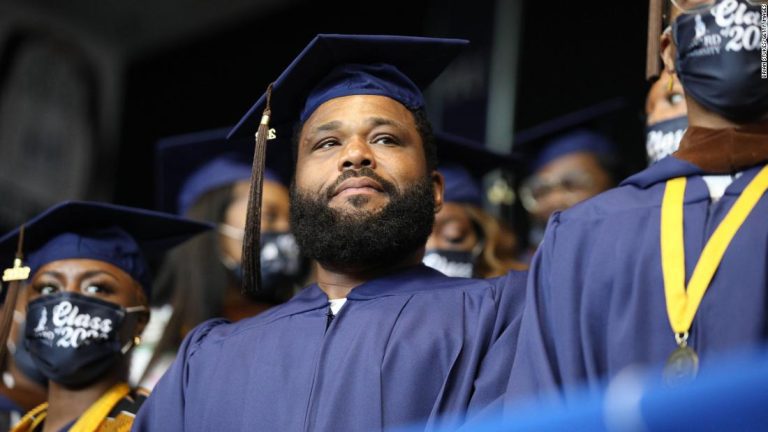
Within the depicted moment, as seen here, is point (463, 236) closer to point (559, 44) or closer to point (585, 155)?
point (585, 155)

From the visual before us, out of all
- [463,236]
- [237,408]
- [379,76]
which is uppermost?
[379,76]

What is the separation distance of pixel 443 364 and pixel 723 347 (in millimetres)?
810

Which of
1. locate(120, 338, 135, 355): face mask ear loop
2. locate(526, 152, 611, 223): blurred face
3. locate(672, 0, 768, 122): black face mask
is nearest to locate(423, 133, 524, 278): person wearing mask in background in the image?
locate(526, 152, 611, 223): blurred face

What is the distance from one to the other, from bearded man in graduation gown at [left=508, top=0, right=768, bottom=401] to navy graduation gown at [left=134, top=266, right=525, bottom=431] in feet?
1.10

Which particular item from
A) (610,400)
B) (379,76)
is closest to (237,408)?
(379,76)

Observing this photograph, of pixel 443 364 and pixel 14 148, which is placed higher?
pixel 14 148

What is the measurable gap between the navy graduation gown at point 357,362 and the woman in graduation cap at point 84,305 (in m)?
0.45

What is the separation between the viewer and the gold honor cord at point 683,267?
6.64 feet

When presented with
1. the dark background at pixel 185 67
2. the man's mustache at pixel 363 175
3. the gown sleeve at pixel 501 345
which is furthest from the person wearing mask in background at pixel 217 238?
the gown sleeve at pixel 501 345

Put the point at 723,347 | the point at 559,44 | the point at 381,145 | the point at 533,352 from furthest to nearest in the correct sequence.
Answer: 1. the point at 559,44
2. the point at 381,145
3. the point at 533,352
4. the point at 723,347

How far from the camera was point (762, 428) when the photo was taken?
1305 millimetres

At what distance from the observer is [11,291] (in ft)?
11.4

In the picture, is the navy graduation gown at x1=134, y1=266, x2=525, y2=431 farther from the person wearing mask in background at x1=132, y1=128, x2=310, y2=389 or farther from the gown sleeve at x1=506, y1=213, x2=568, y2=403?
the person wearing mask in background at x1=132, y1=128, x2=310, y2=389

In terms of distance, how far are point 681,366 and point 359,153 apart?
1202 millimetres
